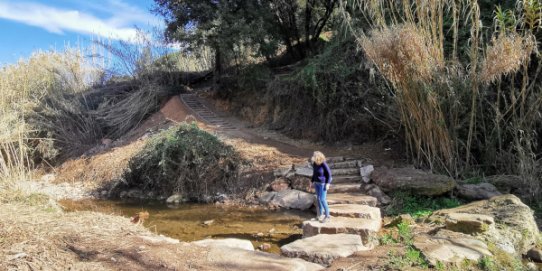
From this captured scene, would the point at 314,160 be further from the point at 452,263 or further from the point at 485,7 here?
the point at 485,7

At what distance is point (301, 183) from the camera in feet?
32.5

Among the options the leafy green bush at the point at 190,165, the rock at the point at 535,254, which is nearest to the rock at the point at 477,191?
the rock at the point at 535,254

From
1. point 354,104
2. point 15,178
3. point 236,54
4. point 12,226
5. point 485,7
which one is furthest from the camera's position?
point 236,54

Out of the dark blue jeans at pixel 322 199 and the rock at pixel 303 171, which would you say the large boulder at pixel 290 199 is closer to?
the rock at pixel 303 171

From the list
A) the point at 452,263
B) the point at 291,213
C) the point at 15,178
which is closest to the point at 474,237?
the point at 452,263

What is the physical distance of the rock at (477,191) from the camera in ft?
25.4

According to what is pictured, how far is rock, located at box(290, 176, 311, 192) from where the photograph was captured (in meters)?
9.79

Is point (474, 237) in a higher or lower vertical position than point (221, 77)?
lower

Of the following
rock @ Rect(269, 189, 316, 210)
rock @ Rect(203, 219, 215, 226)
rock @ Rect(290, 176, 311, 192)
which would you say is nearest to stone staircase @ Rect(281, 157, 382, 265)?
rock @ Rect(269, 189, 316, 210)

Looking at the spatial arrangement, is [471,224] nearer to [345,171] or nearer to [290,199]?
[290,199]

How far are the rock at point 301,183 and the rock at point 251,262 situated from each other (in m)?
5.36

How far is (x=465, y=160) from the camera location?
29.4 ft

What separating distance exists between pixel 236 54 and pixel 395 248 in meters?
13.4

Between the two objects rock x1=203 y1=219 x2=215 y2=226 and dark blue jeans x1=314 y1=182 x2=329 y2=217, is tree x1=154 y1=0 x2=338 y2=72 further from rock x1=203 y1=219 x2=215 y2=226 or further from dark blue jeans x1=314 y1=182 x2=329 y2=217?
dark blue jeans x1=314 y1=182 x2=329 y2=217
